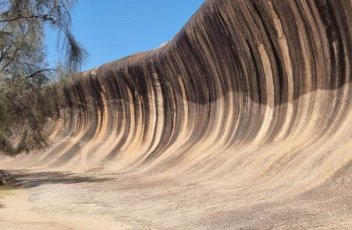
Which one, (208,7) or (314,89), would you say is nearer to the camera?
(314,89)

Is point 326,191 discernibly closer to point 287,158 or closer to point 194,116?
point 287,158

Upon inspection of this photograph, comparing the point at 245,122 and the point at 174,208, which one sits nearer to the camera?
the point at 174,208

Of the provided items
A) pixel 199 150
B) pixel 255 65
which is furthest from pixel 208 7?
pixel 199 150

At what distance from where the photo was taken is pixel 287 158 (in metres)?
9.82

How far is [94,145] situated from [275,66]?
13.6m

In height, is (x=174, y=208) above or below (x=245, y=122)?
below

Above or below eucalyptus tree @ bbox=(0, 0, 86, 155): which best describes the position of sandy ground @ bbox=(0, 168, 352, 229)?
below

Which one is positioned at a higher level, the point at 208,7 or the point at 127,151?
the point at 208,7

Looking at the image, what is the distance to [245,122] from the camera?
13.8 metres

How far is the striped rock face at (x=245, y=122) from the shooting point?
769 cm

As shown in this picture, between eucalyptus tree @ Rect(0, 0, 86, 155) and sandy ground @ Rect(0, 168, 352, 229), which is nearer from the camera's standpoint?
sandy ground @ Rect(0, 168, 352, 229)

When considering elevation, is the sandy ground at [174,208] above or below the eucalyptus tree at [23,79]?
below

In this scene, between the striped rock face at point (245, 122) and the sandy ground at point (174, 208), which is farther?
the striped rock face at point (245, 122)

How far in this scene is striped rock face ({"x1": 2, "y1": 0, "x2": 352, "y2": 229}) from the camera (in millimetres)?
7691
